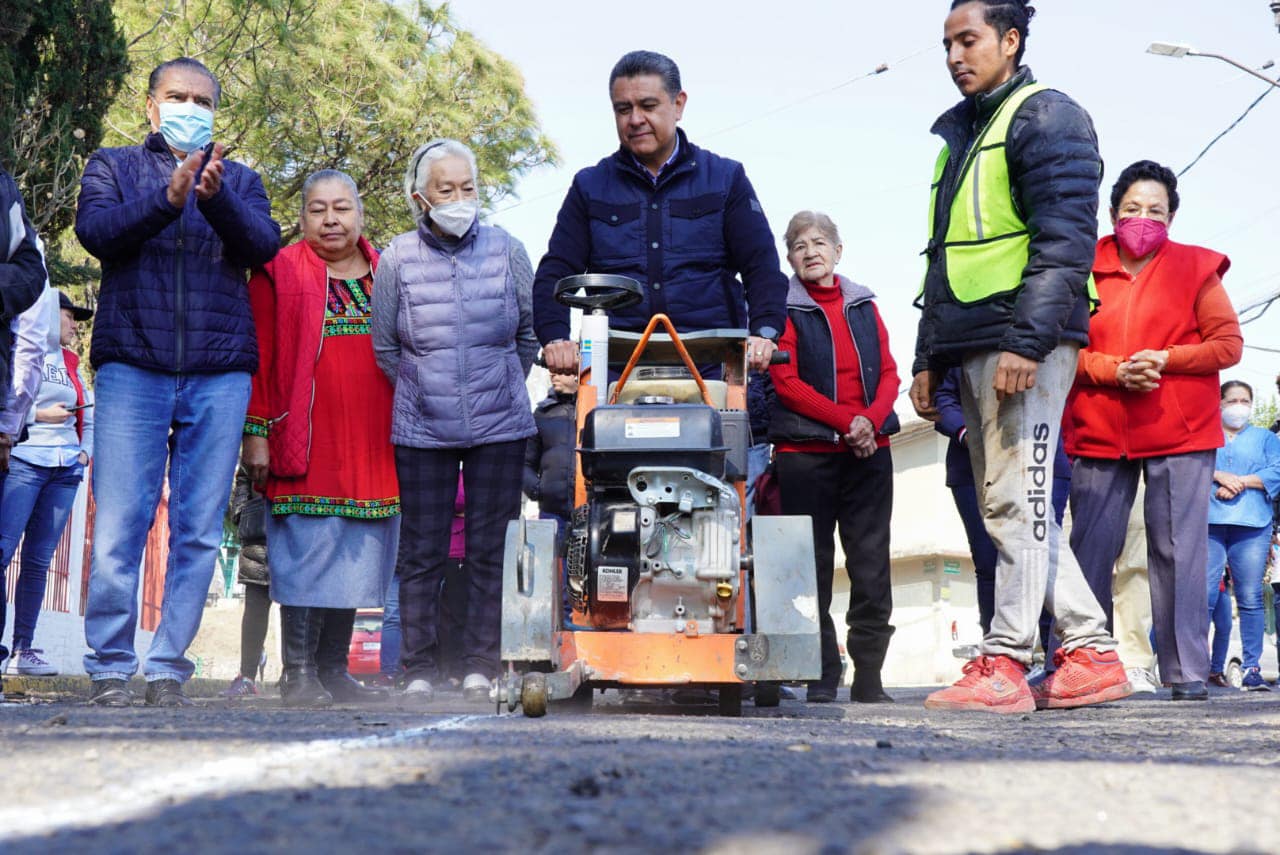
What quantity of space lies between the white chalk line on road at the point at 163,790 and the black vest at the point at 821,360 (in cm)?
402

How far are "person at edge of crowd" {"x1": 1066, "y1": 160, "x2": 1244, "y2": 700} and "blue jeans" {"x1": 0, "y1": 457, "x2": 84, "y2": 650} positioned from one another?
5.18 meters

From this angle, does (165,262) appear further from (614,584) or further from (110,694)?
(614,584)

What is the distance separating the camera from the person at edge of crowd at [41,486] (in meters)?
7.70

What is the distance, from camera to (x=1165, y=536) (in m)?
6.09

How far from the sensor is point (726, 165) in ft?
19.9

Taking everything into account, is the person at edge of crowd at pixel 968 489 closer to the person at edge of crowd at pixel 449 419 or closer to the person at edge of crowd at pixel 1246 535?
the person at edge of crowd at pixel 449 419

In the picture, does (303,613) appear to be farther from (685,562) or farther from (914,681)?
(914,681)

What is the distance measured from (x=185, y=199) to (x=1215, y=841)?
4392 mm

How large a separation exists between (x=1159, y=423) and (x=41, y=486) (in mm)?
5558

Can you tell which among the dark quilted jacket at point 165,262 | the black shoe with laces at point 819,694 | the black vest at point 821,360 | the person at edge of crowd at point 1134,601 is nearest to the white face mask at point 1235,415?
the person at edge of crowd at point 1134,601

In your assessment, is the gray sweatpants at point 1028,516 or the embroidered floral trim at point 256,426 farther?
the embroidered floral trim at point 256,426

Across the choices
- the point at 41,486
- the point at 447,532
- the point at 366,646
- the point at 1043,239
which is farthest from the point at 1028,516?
the point at 366,646

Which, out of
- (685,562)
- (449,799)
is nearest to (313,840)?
(449,799)

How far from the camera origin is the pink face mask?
630 cm
